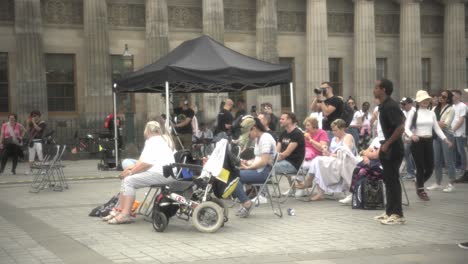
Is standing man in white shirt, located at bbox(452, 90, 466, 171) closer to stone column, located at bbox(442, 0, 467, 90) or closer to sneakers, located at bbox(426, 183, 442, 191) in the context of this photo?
sneakers, located at bbox(426, 183, 442, 191)

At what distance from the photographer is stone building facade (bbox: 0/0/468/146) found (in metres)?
24.1

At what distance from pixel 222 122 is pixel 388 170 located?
21.1 feet

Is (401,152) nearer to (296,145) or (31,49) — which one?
(296,145)

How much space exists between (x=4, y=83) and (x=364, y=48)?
15762 mm

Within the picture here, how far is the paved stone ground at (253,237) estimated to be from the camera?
7.29 meters

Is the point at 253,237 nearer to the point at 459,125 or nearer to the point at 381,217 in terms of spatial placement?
the point at 381,217

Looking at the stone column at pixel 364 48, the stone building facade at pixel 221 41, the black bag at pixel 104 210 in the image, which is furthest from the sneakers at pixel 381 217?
the stone column at pixel 364 48

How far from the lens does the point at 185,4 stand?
27.2 metres

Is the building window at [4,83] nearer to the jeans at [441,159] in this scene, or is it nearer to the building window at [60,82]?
the building window at [60,82]

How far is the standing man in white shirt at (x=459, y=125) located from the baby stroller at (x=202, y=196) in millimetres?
6879

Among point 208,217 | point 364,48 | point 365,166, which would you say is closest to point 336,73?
point 364,48

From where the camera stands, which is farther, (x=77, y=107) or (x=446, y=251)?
(x=77, y=107)

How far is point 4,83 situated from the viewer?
24.4 metres

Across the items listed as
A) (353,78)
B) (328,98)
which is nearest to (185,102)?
(328,98)
